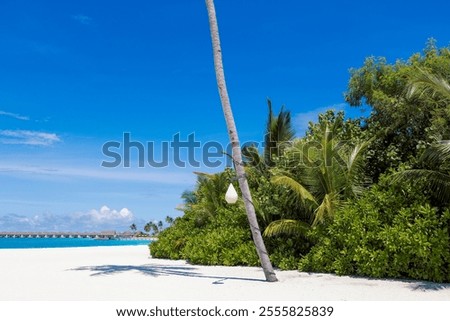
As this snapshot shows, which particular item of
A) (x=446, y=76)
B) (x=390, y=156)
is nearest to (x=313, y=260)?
(x=390, y=156)

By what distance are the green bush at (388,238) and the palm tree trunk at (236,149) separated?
2.09 metres

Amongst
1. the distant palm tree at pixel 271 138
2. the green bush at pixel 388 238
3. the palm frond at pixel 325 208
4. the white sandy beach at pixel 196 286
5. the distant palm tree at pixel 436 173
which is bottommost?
the white sandy beach at pixel 196 286

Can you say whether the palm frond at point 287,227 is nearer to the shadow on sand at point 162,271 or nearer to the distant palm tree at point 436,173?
the shadow on sand at point 162,271

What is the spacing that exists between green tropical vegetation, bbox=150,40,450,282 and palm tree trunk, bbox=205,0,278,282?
1916 millimetres

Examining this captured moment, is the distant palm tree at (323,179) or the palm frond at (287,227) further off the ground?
the distant palm tree at (323,179)

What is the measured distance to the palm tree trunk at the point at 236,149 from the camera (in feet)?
37.0

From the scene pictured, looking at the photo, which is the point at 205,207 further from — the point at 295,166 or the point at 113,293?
the point at 113,293

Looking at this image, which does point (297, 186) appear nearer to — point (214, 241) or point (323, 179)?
point (323, 179)

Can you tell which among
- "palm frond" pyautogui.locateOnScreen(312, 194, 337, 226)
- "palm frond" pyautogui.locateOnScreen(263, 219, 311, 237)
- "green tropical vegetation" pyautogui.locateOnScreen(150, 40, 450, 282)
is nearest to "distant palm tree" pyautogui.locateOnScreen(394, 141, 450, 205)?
"green tropical vegetation" pyautogui.locateOnScreen(150, 40, 450, 282)

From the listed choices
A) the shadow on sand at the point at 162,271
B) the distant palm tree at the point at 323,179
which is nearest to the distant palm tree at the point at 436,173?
the distant palm tree at the point at 323,179

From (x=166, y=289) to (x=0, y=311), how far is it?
11.5 feet

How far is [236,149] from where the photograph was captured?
37.5ft

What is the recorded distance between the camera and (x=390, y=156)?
13773 millimetres

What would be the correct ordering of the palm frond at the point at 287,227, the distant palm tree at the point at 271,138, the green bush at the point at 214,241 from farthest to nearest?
the distant palm tree at the point at 271,138 → the green bush at the point at 214,241 → the palm frond at the point at 287,227
